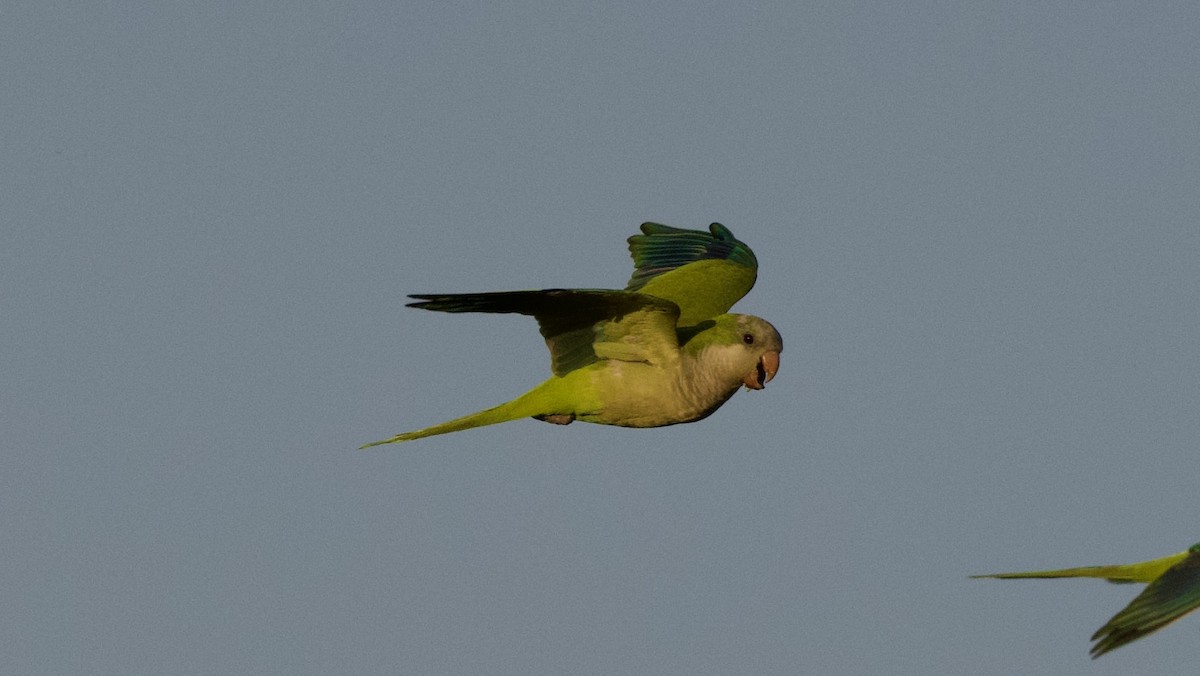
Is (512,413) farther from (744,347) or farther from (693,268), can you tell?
(693,268)

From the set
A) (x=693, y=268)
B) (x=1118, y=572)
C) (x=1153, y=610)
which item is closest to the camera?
(x=1153, y=610)

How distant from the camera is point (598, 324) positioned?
14.2 metres

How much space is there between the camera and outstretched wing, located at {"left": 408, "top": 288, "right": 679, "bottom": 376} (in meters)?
13.4

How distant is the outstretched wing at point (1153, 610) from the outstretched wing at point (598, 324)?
14.5 ft

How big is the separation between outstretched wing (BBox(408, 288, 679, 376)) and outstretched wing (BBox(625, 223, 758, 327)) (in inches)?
36.7

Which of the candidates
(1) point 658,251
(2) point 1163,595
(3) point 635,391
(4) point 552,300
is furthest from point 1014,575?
(1) point 658,251

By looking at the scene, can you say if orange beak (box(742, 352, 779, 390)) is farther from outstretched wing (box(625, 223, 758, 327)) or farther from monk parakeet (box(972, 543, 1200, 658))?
monk parakeet (box(972, 543, 1200, 658))

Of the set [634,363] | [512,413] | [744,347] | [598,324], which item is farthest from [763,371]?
[512,413]

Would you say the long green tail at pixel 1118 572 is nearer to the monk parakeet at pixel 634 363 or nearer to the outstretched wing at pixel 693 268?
the monk parakeet at pixel 634 363

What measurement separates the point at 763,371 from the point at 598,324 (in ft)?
4.71

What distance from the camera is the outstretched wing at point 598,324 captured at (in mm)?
13438

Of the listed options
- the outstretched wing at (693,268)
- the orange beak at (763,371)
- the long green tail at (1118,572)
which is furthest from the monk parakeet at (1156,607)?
the outstretched wing at (693,268)

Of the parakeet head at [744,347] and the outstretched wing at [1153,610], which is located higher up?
the parakeet head at [744,347]

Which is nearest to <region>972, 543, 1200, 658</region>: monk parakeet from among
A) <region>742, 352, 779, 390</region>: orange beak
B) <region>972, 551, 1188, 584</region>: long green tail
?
<region>972, 551, 1188, 584</region>: long green tail
